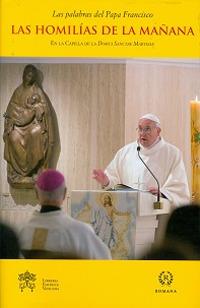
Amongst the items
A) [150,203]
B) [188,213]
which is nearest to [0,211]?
[150,203]

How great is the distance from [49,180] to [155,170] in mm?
393

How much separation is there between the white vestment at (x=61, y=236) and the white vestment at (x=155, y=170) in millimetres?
198

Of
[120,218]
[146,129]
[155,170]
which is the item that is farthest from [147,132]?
[120,218]

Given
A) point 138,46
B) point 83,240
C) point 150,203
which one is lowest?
point 83,240

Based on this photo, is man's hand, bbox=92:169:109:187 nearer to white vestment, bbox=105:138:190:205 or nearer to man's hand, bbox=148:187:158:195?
white vestment, bbox=105:138:190:205

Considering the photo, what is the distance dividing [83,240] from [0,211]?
12.6 inches

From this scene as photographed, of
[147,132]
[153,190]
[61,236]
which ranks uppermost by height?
[147,132]

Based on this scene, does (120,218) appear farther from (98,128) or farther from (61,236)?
(98,128)

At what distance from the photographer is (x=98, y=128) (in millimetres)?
2193

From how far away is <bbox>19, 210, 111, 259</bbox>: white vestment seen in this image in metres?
2.14

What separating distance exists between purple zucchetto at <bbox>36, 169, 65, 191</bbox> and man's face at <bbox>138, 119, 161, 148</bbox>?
1.07 feet

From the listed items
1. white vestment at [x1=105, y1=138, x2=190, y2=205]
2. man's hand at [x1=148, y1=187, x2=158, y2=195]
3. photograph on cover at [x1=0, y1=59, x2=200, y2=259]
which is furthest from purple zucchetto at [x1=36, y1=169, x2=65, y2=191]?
man's hand at [x1=148, y1=187, x2=158, y2=195]
